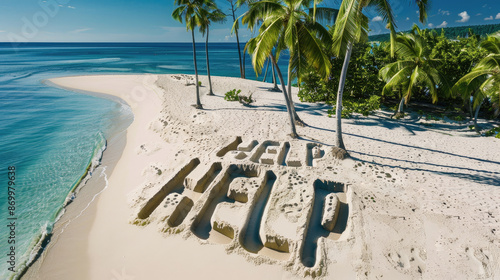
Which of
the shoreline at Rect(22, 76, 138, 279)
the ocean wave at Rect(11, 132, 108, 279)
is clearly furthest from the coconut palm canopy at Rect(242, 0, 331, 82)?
the ocean wave at Rect(11, 132, 108, 279)

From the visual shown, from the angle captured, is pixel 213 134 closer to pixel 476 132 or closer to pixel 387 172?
pixel 387 172

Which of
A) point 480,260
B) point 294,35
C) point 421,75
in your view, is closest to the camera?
point 480,260

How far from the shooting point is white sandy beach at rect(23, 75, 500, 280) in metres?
5.71

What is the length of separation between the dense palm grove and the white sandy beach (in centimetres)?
219

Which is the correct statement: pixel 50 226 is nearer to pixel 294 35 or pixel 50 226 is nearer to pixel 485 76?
pixel 294 35

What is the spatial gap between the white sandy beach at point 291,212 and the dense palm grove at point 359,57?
7.19ft

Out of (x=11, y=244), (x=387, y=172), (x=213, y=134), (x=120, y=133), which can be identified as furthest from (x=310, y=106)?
(x=11, y=244)

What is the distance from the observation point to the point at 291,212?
7.10 m

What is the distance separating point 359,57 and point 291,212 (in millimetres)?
13277

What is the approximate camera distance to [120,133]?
15.5m

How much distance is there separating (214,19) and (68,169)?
13428 mm

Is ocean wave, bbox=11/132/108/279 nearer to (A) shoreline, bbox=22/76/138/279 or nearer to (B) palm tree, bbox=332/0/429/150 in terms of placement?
(A) shoreline, bbox=22/76/138/279

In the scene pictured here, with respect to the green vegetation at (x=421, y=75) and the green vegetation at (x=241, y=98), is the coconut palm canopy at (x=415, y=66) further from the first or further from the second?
the green vegetation at (x=241, y=98)

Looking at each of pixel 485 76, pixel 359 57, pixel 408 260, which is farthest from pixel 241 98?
pixel 408 260
